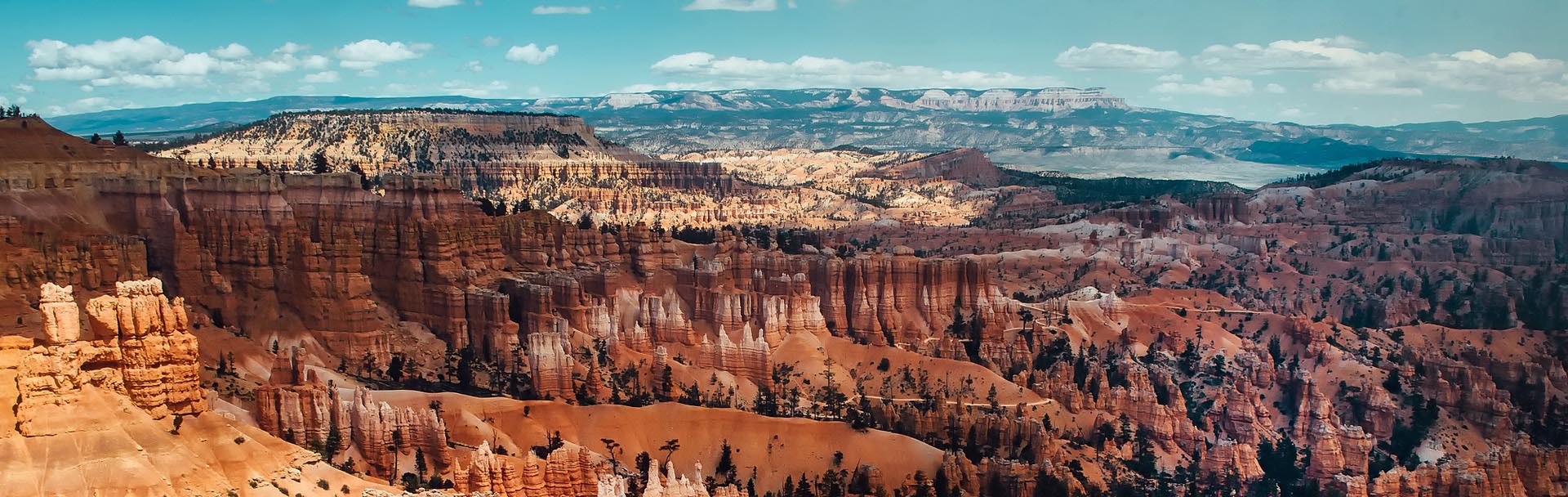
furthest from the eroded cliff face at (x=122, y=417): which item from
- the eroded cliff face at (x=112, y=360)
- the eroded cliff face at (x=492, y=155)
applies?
the eroded cliff face at (x=492, y=155)

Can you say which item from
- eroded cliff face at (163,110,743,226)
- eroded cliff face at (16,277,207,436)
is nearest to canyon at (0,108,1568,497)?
eroded cliff face at (16,277,207,436)

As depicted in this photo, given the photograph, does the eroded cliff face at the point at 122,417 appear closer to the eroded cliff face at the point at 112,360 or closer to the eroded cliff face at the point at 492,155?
the eroded cliff face at the point at 112,360

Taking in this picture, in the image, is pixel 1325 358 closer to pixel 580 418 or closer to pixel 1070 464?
pixel 1070 464

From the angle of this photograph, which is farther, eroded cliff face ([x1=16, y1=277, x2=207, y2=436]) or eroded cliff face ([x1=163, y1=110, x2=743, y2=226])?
eroded cliff face ([x1=163, y1=110, x2=743, y2=226])

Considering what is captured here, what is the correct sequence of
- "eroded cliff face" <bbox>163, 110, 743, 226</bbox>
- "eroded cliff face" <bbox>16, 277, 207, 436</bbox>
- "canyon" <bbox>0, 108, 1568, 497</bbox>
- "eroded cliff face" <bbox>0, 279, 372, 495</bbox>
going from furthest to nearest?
"eroded cliff face" <bbox>163, 110, 743, 226</bbox>
"canyon" <bbox>0, 108, 1568, 497</bbox>
"eroded cliff face" <bbox>16, 277, 207, 436</bbox>
"eroded cliff face" <bbox>0, 279, 372, 495</bbox>

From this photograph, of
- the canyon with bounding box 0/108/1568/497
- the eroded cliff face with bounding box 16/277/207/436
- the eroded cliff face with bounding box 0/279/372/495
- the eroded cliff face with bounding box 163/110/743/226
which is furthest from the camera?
the eroded cliff face with bounding box 163/110/743/226

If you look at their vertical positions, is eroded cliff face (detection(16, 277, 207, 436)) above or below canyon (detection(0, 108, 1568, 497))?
above

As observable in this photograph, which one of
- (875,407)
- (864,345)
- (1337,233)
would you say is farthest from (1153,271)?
(875,407)

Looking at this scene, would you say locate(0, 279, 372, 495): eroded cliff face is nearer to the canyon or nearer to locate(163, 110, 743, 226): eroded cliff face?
the canyon

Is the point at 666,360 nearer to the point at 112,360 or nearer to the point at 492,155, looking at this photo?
the point at 112,360

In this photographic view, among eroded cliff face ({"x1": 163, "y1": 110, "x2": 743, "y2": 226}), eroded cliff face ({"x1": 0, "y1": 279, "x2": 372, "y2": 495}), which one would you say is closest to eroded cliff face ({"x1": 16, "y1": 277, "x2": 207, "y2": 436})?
eroded cliff face ({"x1": 0, "y1": 279, "x2": 372, "y2": 495})
